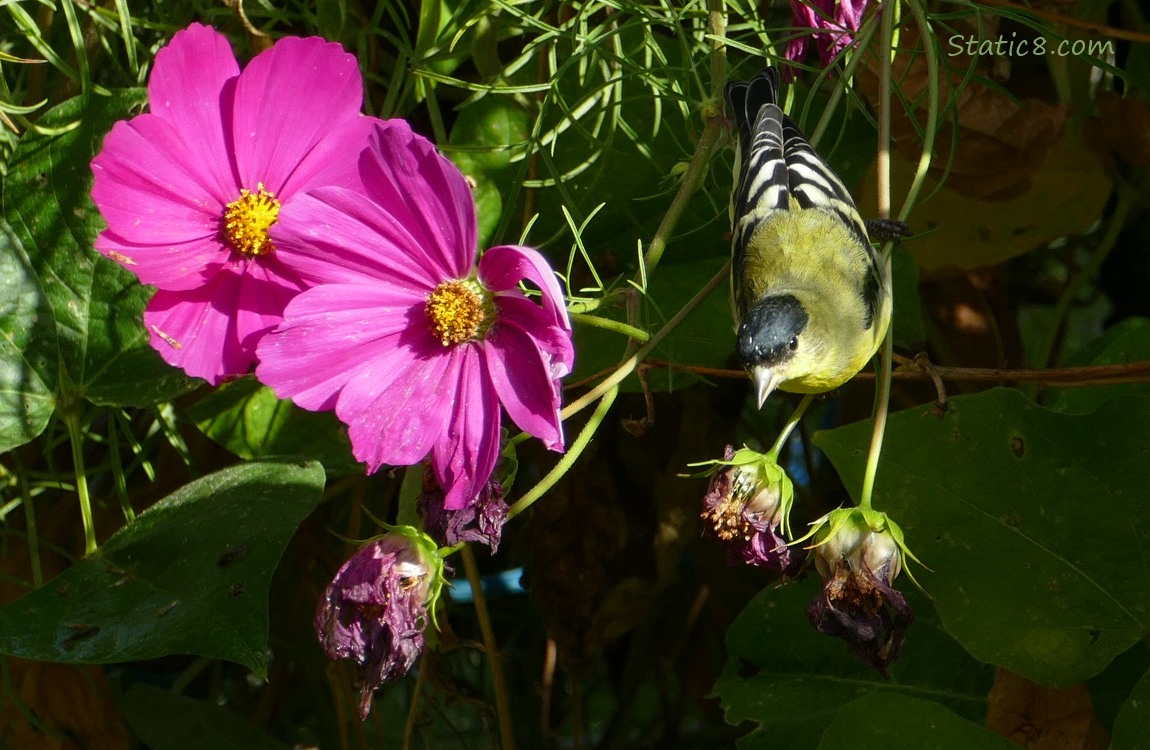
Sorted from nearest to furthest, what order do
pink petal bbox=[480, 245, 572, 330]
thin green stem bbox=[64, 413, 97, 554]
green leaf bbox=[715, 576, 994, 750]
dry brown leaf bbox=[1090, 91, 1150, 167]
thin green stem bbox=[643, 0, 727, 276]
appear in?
pink petal bbox=[480, 245, 572, 330], thin green stem bbox=[643, 0, 727, 276], thin green stem bbox=[64, 413, 97, 554], green leaf bbox=[715, 576, 994, 750], dry brown leaf bbox=[1090, 91, 1150, 167]

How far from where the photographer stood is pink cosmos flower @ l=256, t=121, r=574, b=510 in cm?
58

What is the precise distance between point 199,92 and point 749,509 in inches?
15.2

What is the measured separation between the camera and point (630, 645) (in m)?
1.17

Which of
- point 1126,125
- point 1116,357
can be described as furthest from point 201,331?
point 1126,125

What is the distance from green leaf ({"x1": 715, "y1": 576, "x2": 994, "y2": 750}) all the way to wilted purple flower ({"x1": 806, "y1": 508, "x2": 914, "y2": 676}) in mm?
307

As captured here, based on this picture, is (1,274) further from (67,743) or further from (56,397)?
(67,743)

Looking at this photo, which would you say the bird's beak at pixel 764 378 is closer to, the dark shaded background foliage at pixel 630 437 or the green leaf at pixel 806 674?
the dark shaded background foliage at pixel 630 437

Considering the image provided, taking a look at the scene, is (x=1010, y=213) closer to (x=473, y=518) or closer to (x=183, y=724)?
(x=473, y=518)

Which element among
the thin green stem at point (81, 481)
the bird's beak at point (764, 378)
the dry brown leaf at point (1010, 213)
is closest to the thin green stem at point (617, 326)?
the bird's beak at point (764, 378)

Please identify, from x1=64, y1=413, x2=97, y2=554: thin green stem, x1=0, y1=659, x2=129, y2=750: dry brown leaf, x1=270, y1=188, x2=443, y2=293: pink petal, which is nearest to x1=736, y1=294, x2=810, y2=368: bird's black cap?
x1=270, y1=188, x2=443, y2=293: pink petal

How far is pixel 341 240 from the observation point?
607 millimetres

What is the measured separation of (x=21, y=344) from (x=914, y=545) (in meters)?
0.63

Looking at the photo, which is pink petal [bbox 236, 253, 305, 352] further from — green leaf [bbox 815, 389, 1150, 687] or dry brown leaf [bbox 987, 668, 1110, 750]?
dry brown leaf [bbox 987, 668, 1110, 750]

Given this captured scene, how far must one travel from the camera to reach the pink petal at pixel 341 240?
1.97ft
